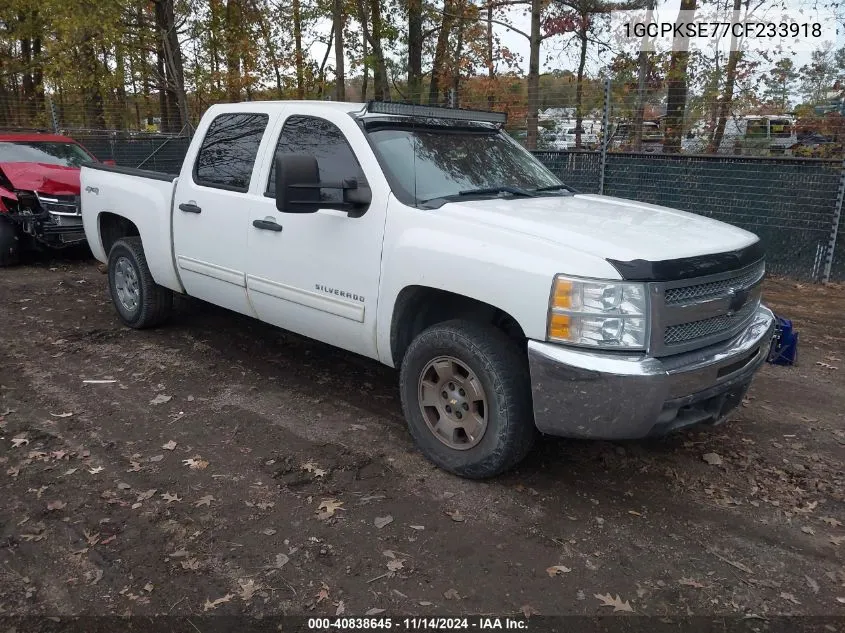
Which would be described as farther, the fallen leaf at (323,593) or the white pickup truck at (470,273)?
the white pickup truck at (470,273)

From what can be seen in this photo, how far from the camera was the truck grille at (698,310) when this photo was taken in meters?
3.17

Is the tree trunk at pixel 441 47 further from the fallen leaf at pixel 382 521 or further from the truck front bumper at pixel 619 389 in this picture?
the fallen leaf at pixel 382 521

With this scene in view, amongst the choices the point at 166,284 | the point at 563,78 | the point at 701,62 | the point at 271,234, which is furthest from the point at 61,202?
the point at 563,78

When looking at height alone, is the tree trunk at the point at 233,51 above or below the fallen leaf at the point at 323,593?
above

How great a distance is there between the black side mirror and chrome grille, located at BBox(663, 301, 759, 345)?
2.04 m

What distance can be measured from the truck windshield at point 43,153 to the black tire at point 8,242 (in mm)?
999

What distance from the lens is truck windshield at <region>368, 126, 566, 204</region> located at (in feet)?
13.5

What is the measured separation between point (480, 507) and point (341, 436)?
3.86ft

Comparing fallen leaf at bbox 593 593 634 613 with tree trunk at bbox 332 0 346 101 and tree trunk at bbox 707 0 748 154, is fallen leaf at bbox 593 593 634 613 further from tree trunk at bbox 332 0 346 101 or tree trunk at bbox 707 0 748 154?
tree trunk at bbox 332 0 346 101

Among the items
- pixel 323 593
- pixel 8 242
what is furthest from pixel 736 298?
pixel 8 242

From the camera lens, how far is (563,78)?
1648 centimetres

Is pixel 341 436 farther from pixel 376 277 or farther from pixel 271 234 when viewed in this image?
pixel 271 234

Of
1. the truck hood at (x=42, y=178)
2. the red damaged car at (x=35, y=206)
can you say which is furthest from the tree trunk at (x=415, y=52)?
the red damaged car at (x=35, y=206)

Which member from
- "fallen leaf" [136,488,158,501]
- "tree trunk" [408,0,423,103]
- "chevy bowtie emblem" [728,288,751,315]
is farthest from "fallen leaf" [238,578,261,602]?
"tree trunk" [408,0,423,103]
